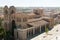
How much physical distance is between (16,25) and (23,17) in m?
1.07

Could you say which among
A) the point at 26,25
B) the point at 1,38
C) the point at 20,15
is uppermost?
the point at 20,15

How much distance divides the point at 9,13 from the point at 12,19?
677mm

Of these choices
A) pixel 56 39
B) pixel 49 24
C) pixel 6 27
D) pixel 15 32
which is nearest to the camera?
pixel 56 39

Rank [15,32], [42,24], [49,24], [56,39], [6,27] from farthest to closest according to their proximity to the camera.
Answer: [49,24] < [42,24] < [6,27] < [15,32] < [56,39]

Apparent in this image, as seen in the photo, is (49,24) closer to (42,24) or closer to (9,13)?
(42,24)

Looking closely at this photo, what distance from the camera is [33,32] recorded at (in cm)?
1541

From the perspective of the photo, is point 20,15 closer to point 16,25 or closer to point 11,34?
point 16,25

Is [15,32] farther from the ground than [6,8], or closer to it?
closer to it

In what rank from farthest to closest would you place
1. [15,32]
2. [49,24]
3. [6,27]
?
[49,24] → [6,27] → [15,32]

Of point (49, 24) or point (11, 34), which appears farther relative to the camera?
point (49, 24)

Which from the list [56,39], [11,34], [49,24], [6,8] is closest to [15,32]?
[11,34]

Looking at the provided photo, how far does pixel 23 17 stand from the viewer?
15.3 m

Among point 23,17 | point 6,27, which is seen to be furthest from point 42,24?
point 6,27

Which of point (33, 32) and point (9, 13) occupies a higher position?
point (9, 13)
